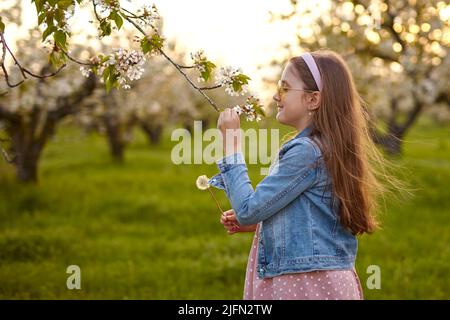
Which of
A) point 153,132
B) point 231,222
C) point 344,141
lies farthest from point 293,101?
point 153,132

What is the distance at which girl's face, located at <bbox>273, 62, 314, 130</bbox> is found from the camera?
2.84m

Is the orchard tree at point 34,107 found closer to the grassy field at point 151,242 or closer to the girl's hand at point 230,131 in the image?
the grassy field at point 151,242

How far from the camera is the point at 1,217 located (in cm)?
885

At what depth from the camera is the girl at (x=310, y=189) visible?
2686 mm

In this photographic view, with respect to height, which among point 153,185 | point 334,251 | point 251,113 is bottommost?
point 334,251

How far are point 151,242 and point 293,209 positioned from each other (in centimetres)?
534

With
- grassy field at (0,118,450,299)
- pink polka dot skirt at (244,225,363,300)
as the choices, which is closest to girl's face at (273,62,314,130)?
pink polka dot skirt at (244,225,363,300)

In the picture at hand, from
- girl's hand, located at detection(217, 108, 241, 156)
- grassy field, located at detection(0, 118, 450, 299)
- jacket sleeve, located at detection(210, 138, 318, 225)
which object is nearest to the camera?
jacket sleeve, located at detection(210, 138, 318, 225)

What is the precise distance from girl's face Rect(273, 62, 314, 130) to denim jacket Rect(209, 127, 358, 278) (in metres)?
0.13

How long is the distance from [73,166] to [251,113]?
45.3 feet

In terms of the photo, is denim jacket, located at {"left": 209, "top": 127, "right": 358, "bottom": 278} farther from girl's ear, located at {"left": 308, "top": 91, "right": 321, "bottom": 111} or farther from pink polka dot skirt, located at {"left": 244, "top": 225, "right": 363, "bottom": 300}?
girl's ear, located at {"left": 308, "top": 91, "right": 321, "bottom": 111}

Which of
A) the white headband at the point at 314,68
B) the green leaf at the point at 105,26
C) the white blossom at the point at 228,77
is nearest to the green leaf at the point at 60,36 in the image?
the green leaf at the point at 105,26
